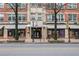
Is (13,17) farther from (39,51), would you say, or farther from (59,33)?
(39,51)

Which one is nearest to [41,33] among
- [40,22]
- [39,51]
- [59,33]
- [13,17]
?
[40,22]

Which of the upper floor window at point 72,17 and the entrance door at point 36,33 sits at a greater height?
the upper floor window at point 72,17

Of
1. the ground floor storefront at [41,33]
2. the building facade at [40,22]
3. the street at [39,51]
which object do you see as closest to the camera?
the street at [39,51]

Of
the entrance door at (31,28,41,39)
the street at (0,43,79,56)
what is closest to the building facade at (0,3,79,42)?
the entrance door at (31,28,41,39)

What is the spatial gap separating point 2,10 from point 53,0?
4011 centimetres

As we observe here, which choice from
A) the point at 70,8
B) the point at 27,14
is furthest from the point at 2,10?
the point at 70,8

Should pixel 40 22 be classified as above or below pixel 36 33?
above

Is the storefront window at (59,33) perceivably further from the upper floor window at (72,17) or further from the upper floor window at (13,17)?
the upper floor window at (13,17)

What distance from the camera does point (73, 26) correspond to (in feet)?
141

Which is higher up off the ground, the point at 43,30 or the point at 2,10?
the point at 2,10

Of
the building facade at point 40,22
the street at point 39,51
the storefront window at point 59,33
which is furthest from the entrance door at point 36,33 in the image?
the street at point 39,51

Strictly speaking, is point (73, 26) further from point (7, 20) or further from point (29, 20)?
point (7, 20)

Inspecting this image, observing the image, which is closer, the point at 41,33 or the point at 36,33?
the point at 41,33

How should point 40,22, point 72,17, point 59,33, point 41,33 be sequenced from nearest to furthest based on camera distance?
point 40,22 < point 59,33 < point 41,33 < point 72,17
